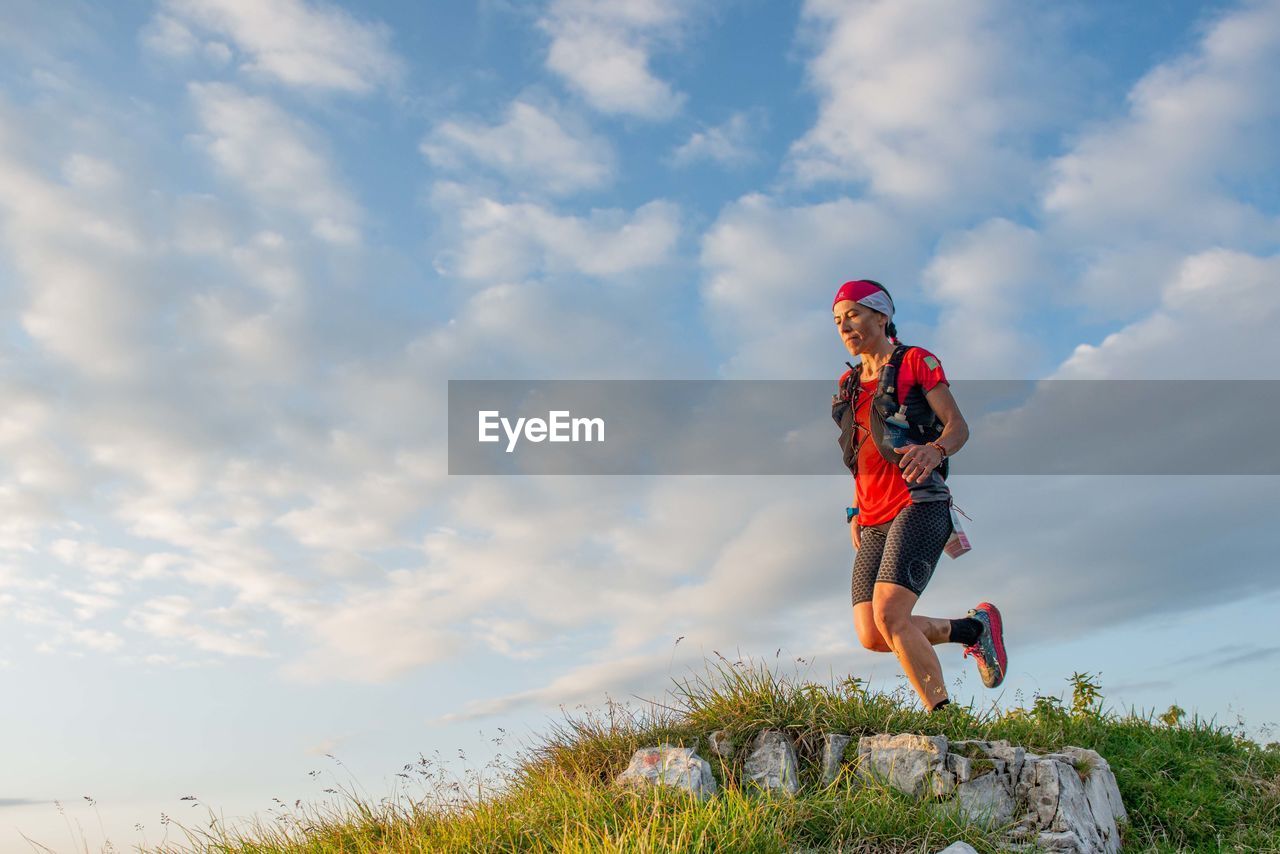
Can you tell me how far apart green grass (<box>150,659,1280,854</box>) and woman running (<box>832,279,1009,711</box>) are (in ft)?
1.76

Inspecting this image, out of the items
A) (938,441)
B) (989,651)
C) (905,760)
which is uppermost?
(938,441)

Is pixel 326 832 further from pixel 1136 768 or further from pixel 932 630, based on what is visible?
pixel 1136 768

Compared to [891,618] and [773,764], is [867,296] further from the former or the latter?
[773,764]

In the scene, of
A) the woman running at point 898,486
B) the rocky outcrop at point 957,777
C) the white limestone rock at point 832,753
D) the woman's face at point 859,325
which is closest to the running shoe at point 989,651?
the woman running at point 898,486

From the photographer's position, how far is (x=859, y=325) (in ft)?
26.1

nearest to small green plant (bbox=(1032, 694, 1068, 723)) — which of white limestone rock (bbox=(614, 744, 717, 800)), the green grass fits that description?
the green grass

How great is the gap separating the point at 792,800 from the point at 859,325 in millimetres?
3488

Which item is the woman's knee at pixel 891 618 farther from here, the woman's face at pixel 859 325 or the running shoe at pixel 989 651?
the woman's face at pixel 859 325

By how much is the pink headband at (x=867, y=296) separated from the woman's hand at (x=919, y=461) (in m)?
1.20

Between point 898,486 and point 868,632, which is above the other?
point 898,486

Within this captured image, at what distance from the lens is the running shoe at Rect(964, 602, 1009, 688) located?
27.0ft

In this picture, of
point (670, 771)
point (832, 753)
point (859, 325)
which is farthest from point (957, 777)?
point (859, 325)

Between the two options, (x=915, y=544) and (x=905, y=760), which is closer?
(x=905, y=760)

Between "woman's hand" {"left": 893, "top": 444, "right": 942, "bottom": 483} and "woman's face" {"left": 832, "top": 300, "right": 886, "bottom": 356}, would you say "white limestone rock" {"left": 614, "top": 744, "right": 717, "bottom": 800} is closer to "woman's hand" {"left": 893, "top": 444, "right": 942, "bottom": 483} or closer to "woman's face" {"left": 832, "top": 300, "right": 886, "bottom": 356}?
"woman's hand" {"left": 893, "top": 444, "right": 942, "bottom": 483}
